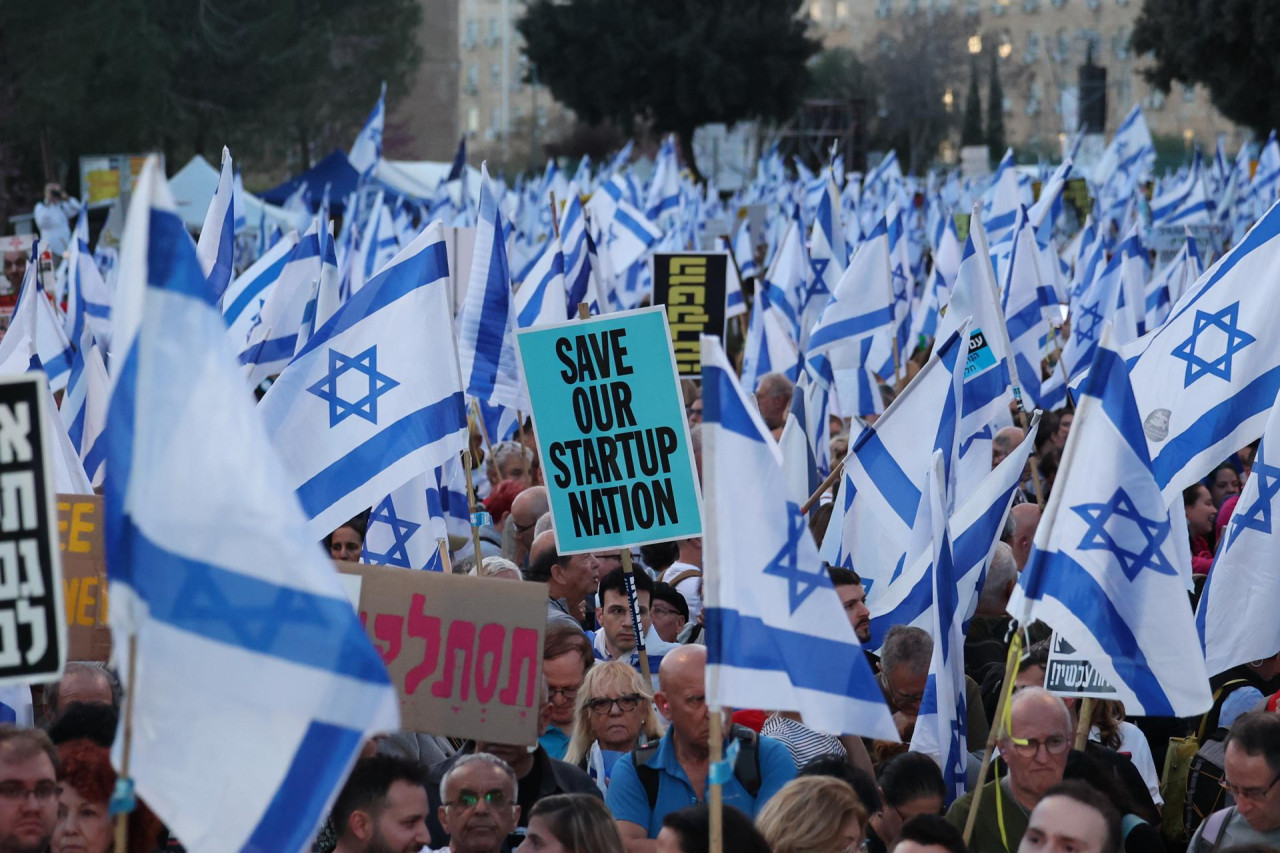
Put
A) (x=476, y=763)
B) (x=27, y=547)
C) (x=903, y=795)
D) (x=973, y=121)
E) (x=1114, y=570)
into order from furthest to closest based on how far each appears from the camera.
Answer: (x=973, y=121) < (x=903, y=795) < (x=1114, y=570) < (x=476, y=763) < (x=27, y=547)

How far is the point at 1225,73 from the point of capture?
40.1 meters

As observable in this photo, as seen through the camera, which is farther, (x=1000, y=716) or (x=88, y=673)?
(x=88, y=673)

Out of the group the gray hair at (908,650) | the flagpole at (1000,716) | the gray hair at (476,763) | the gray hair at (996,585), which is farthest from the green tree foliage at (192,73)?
the flagpole at (1000,716)

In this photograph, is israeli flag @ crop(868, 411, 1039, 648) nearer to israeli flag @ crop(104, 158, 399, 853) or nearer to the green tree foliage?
israeli flag @ crop(104, 158, 399, 853)

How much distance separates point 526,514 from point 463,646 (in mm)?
3713

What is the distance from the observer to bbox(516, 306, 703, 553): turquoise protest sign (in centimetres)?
686

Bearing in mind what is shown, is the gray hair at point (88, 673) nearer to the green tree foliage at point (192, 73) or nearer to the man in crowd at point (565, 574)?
the man in crowd at point (565, 574)

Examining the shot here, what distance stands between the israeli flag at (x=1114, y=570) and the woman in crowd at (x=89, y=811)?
2423 millimetres

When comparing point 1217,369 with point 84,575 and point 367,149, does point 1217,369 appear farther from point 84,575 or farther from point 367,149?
point 367,149

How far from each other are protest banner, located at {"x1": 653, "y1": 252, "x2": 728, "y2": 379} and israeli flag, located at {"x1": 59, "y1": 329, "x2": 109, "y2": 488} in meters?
5.46

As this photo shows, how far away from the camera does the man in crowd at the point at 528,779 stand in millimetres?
5816

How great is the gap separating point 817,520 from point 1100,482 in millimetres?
4084

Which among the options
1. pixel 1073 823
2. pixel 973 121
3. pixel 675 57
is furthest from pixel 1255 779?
pixel 973 121

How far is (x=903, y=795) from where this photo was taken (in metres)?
5.72
